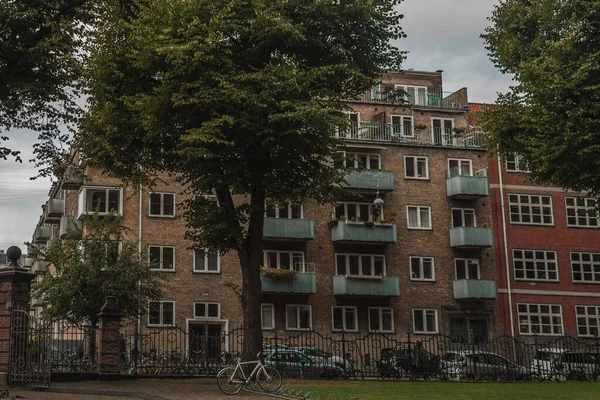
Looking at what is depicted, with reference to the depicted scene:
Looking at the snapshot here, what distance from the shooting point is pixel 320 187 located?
31016mm

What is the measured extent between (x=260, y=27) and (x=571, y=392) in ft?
45.9

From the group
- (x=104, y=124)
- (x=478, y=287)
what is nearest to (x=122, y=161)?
(x=104, y=124)

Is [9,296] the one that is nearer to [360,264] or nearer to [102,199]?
[102,199]

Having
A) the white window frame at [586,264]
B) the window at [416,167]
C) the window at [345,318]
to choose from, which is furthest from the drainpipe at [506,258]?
the window at [345,318]

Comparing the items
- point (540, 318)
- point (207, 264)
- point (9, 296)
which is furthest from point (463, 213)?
point (9, 296)

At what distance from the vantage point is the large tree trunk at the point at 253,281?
2977 cm

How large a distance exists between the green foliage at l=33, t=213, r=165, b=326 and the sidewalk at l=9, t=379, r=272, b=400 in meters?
11.4

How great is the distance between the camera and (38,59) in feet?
84.7

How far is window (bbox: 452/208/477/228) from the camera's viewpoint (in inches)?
2207

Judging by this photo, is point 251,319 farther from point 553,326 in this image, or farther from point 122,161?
point 553,326

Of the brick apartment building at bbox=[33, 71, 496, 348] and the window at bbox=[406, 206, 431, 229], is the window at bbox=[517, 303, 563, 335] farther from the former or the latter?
the window at bbox=[406, 206, 431, 229]

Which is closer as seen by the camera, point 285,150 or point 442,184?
point 285,150

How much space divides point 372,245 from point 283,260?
5490mm

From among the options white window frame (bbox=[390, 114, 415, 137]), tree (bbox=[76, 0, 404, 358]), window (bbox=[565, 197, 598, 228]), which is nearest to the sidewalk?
tree (bbox=[76, 0, 404, 358])
